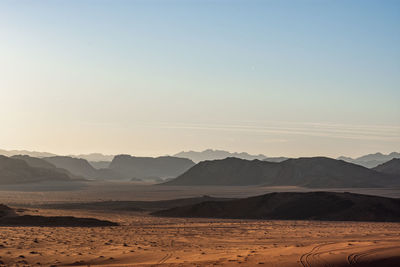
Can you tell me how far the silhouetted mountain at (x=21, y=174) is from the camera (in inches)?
5583

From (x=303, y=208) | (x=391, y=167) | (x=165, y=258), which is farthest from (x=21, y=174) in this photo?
(x=165, y=258)

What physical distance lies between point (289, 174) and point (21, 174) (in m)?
79.1

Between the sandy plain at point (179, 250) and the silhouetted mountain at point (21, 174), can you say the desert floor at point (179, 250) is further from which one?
the silhouetted mountain at point (21, 174)

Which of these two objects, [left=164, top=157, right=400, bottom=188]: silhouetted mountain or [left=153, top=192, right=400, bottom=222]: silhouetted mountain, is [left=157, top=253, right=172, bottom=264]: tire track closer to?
[left=153, top=192, right=400, bottom=222]: silhouetted mountain

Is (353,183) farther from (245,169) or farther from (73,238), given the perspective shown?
(73,238)

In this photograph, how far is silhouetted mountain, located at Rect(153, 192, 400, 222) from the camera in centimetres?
4534

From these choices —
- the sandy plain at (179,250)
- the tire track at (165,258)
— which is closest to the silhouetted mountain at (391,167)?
the sandy plain at (179,250)

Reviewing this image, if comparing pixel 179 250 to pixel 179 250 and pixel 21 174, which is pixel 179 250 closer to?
pixel 179 250

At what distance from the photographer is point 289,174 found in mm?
142750

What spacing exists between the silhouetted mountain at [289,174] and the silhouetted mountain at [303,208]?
7041 cm

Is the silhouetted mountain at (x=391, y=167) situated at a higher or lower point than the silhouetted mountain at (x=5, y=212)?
higher

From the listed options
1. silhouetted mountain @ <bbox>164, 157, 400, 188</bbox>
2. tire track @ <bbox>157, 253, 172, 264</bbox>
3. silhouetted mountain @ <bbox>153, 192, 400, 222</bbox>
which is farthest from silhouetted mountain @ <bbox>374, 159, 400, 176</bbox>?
tire track @ <bbox>157, 253, 172, 264</bbox>

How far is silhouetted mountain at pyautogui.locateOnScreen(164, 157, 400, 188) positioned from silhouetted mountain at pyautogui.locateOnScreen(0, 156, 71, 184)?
3887 cm

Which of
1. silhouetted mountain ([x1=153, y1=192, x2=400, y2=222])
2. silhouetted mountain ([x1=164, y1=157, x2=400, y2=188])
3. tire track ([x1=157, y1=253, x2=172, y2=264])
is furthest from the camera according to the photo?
silhouetted mountain ([x1=164, y1=157, x2=400, y2=188])
